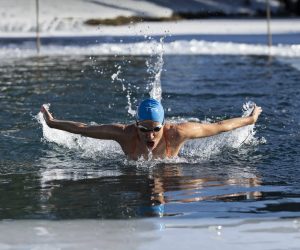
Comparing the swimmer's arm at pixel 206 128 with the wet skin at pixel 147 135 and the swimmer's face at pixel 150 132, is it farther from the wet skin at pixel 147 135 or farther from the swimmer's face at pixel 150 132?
the swimmer's face at pixel 150 132

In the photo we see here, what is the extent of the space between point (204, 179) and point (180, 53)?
43.8ft

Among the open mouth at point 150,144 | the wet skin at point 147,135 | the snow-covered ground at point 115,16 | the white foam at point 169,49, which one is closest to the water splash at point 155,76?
the white foam at point 169,49

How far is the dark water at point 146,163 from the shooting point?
701 cm

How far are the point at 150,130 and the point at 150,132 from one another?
21mm

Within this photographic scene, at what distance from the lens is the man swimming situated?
27.3 feet

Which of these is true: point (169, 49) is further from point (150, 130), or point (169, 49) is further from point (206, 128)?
point (150, 130)

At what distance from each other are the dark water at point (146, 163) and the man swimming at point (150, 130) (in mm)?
169

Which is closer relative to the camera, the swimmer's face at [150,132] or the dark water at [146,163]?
the dark water at [146,163]

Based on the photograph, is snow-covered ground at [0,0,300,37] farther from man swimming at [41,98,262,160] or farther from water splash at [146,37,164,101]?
man swimming at [41,98,262,160]

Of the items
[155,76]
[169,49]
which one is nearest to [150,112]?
[155,76]

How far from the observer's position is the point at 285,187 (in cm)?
770

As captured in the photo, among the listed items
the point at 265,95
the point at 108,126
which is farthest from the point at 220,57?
the point at 108,126

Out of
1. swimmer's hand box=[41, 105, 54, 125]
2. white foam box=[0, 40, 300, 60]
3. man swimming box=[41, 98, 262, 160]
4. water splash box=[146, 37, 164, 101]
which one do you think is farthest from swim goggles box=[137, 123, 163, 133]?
white foam box=[0, 40, 300, 60]

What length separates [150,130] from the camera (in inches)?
328
